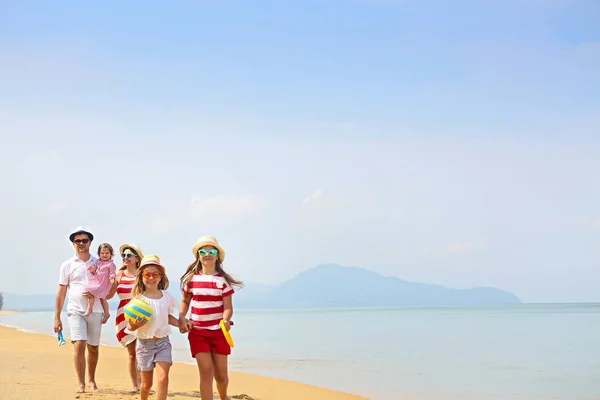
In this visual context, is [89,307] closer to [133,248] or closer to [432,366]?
[133,248]

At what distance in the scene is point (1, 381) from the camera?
775cm

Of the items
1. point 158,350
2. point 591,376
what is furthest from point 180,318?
point 591,376

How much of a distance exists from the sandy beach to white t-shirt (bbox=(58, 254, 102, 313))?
893mm

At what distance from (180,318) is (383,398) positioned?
482 cm

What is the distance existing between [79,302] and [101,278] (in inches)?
13.1

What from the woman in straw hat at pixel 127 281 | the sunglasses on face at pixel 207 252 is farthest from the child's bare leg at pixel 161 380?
the woman in straw hat at pixel 127 281

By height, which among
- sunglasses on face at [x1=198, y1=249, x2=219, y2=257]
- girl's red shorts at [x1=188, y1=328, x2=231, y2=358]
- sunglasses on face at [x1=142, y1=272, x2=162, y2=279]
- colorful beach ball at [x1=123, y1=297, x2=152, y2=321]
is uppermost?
sunglasses on face at [x1=198, y1=249, x2=219, y2=257]

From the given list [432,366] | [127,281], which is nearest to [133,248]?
[127,281]

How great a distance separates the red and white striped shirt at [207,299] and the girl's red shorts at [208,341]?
0.05 m

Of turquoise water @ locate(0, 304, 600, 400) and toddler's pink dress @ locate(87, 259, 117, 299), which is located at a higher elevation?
toddler's pink dress @ locate(87, 259, 117, 299)

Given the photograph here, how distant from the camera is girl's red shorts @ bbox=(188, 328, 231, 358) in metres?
6.29

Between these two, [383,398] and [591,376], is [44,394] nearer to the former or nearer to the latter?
[383,398]

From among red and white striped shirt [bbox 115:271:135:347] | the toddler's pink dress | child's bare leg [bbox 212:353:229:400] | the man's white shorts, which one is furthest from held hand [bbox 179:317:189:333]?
the man's white shorts

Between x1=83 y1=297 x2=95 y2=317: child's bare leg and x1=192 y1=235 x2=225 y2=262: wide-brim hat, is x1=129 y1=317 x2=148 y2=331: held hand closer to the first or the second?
x1=192 y1=235 x2=225 y2=262: wide-brim hat
